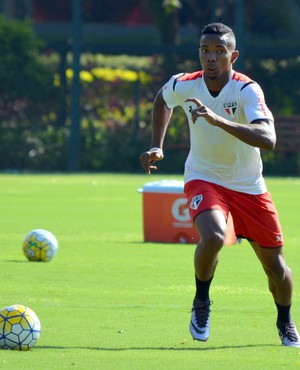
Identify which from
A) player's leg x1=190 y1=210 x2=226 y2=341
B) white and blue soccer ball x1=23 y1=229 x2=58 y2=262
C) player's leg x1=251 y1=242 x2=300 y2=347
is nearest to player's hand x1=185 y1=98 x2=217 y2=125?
player's leg x1=190 y1=210 x2=226 y2=341

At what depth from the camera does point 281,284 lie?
921 cm

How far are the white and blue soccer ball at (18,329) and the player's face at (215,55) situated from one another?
2066mm

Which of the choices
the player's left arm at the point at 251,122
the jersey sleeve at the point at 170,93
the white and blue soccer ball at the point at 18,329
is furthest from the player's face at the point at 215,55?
the white and blue soccer ball at the point at 18,329

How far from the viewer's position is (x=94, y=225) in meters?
19.8

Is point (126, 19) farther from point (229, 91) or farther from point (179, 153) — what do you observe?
point (229, 91)

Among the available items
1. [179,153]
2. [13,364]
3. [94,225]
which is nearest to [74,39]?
[179,153]

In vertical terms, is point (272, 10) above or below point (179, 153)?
above

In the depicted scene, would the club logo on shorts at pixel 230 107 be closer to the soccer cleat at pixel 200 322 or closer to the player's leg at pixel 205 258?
the player's leg at pixel 205 258

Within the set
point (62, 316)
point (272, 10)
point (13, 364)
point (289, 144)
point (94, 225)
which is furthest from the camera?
point (272, 10)

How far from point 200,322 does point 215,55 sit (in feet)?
6.05

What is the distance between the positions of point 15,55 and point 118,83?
3.07 meters

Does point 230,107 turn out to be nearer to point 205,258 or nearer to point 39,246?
point 205,258

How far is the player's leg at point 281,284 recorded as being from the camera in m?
9.11

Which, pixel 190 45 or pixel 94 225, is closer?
pixel 94 225
